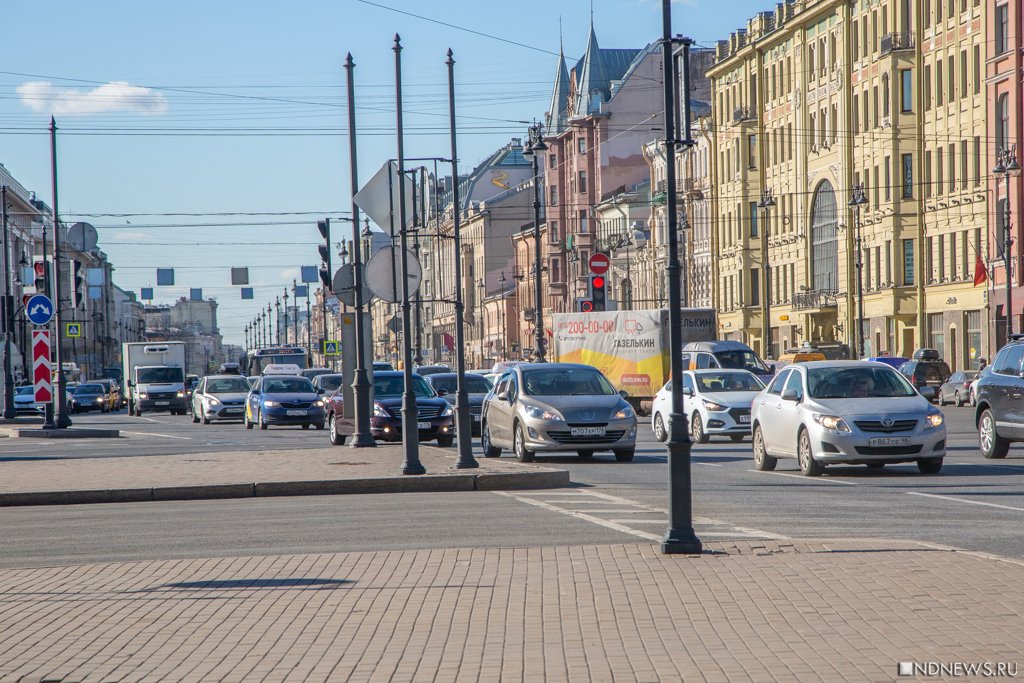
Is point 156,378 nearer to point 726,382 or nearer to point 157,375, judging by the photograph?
point 157,375

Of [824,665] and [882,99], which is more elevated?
[882,99]

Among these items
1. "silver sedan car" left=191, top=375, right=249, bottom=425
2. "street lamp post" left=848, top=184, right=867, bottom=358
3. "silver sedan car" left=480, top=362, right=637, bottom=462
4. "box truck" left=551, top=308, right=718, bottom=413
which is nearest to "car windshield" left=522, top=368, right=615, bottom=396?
"silver sedan car" left=480, top=362, right=637, bottom=462

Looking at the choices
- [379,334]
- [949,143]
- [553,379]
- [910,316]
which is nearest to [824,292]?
[910,316]

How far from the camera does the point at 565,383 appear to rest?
2652cm

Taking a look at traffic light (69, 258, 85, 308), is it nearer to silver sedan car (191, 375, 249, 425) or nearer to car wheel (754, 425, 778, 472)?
silver sedan car (191, 375, 249, 425)

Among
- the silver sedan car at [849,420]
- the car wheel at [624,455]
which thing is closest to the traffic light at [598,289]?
the car wheel at [624,455]

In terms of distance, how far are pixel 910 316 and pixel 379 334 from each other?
114m

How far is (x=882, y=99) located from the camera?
75.0 m

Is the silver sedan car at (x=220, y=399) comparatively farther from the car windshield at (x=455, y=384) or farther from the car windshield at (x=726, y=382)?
the car windshield at (x=726, y=382)

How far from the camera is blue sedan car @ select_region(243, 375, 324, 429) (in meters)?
45.2

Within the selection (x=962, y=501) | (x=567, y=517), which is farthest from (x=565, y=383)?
(x=567, y=517)

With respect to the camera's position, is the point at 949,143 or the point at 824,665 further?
the point at 949,143

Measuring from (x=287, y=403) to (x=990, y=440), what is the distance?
24.7 m

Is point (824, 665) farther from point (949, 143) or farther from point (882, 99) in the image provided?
point (882, 99)
